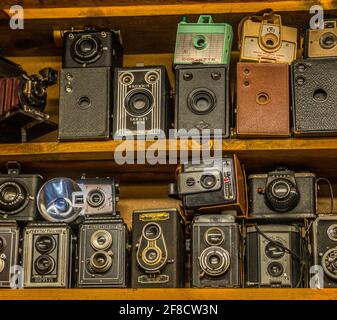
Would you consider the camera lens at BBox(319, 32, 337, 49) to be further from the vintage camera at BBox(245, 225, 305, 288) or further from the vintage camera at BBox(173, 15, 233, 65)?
the vintage camera at BBox(245, 225, 305, 288)

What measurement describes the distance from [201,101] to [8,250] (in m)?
0.76

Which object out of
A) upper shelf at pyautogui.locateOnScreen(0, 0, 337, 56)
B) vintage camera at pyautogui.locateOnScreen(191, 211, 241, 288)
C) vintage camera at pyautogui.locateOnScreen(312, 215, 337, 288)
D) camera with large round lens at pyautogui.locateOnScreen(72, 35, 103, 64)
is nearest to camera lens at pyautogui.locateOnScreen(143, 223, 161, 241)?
vintage camera at pyautogui.locateOnScreen(191, 211, 241, 288)

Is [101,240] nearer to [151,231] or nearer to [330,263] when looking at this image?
[151,231]

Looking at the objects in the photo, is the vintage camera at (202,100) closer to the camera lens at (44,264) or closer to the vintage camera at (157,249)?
the vintage camera at (157,249)

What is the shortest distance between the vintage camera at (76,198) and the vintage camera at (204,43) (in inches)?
18.6

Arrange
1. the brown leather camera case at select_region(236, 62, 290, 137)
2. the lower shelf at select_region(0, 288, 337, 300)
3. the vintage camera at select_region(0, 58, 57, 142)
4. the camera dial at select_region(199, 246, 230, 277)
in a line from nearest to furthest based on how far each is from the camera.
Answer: the lower shelf at select_region(0, 288, 337, 300) → the camera dial at select_region(199, 246, 230, 277) → the brown leather camera case at select_region(236, 62, 290, 137) → the vintage camera at select_region(0, 58, 57, 142)

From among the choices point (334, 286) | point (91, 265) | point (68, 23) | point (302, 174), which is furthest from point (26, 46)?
point (334, 286)

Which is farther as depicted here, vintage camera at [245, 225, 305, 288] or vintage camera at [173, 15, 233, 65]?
vintage camera at [173, 15, 233, 65]

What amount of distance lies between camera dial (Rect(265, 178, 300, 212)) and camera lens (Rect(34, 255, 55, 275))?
69 centimetres

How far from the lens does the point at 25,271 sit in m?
2.54

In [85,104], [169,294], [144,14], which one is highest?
[144,14]

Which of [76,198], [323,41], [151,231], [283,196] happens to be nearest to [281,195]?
[283,196]

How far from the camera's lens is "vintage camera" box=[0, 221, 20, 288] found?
2541mm

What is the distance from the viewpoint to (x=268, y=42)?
269 cm
